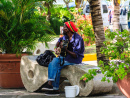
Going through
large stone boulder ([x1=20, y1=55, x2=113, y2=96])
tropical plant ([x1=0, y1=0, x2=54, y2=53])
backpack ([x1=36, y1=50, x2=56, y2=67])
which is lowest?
large stone boulder ([x1=20, y1=55, x2=113, y2=96])

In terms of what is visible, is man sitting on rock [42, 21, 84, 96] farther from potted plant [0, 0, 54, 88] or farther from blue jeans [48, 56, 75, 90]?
potted plant [0, 0, 54, 88]

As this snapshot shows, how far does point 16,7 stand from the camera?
23.0 feet

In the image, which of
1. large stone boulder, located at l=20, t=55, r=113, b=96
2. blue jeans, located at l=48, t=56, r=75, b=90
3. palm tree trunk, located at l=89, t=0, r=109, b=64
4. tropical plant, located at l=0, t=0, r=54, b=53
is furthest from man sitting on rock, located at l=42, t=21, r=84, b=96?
palm tree trunk, located at l=89, t=0, r=109, b=64

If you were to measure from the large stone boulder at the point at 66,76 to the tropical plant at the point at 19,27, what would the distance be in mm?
437

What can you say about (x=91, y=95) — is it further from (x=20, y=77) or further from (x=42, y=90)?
(x=20, y=77)

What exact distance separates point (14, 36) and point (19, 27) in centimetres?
24

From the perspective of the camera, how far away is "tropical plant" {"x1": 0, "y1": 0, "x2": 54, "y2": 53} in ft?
22.5

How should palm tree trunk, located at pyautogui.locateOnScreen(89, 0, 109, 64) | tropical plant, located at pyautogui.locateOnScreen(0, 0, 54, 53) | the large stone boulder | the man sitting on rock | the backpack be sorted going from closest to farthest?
the large stone boulder
the man sitting on rock
the backpack
tropical plant, located at pyautogui.locateOnScreen(0, 0, 54, 53)
palm tree trunk, located at pyautogui.locateOnScreen(89, 0, 109, 64)

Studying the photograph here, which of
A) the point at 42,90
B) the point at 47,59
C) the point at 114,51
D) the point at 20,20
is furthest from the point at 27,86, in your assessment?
the point at 114,51

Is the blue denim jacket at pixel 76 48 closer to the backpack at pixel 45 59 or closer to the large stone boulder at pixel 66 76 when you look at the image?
the large stone boulder at pixel 66 76

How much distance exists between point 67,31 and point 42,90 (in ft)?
5.04

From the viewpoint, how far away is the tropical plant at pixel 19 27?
6.85 m

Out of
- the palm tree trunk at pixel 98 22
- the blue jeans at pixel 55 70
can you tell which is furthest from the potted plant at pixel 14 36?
the palm tree trunk at pixel 98 22

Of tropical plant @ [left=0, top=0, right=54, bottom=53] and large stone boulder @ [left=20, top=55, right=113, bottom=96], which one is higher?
tropical plant @ [left=0, top=0, right=54, bottom=53]
